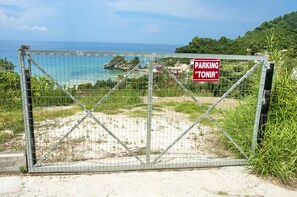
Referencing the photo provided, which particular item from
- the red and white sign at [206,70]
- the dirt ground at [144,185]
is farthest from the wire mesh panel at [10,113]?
the red and white sign at [206,70]

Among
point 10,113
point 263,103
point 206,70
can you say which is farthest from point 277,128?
point 10,113

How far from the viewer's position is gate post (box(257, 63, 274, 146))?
3956 millimetres

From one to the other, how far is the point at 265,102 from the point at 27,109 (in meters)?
3.65

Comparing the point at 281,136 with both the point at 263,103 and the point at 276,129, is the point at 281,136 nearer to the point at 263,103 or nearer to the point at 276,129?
the point at 276,129

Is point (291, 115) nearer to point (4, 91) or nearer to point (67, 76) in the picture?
point (67, 76)

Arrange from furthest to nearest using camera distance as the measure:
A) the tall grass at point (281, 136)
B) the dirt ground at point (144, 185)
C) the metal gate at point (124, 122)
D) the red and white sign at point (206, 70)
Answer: the tall grass at point (281, 136) → the red and white sign at point (206, 70) → the metal gate at point (124, 122) → the dirt ground at point (144, 185)

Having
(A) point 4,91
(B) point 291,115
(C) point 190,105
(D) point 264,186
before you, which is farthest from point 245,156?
(A) point 4,91

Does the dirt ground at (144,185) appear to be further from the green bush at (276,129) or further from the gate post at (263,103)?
the gate post at (263,103)

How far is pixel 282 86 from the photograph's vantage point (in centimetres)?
444

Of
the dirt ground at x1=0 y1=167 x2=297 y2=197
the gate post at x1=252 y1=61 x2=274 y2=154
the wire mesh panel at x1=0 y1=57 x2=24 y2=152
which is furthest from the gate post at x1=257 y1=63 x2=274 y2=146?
the wire mesh panel at x1=0 y1=57 x2=24 y2=152

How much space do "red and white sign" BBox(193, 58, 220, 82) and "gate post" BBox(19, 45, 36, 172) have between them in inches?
94.4

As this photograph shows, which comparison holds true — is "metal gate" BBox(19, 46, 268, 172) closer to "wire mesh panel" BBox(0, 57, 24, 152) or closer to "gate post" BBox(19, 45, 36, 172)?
"gate post" BBox(19, 45, 36, 172)

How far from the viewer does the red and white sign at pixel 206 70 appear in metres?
3.77

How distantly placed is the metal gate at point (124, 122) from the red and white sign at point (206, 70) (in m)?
0.12
